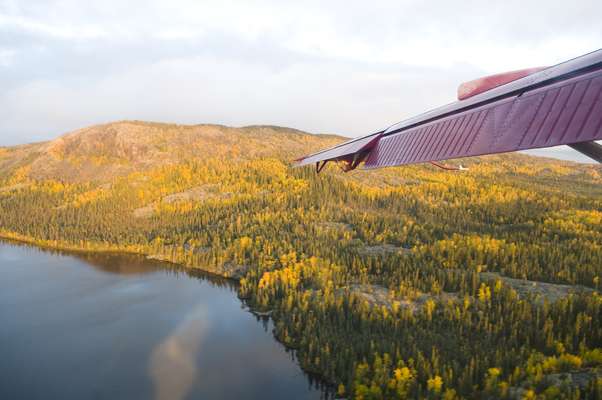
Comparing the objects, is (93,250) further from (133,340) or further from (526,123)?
(526,123)

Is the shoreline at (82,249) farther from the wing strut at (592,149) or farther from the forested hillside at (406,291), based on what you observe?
the wing strut at (592,149)

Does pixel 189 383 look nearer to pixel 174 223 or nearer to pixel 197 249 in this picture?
pixel 197 249

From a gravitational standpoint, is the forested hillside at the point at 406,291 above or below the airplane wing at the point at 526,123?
below

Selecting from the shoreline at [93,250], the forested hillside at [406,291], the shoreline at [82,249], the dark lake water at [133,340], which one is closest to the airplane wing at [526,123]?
the forested hillside at [406,291]

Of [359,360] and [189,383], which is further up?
[359,360]

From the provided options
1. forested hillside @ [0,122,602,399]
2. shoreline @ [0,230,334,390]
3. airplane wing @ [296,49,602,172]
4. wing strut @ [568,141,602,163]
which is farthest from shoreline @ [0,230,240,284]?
wing strut @ [568,141,602,163]

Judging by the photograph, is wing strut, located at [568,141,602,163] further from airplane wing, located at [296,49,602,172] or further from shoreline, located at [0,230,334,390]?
shoreline, located at [0,230,334,390]

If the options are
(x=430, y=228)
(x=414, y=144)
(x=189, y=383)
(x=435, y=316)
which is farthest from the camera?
(x=430, y=228)

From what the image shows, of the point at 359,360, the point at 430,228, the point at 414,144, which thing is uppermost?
the point at 414,144

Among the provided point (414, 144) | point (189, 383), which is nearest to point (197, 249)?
point (189, 383)
